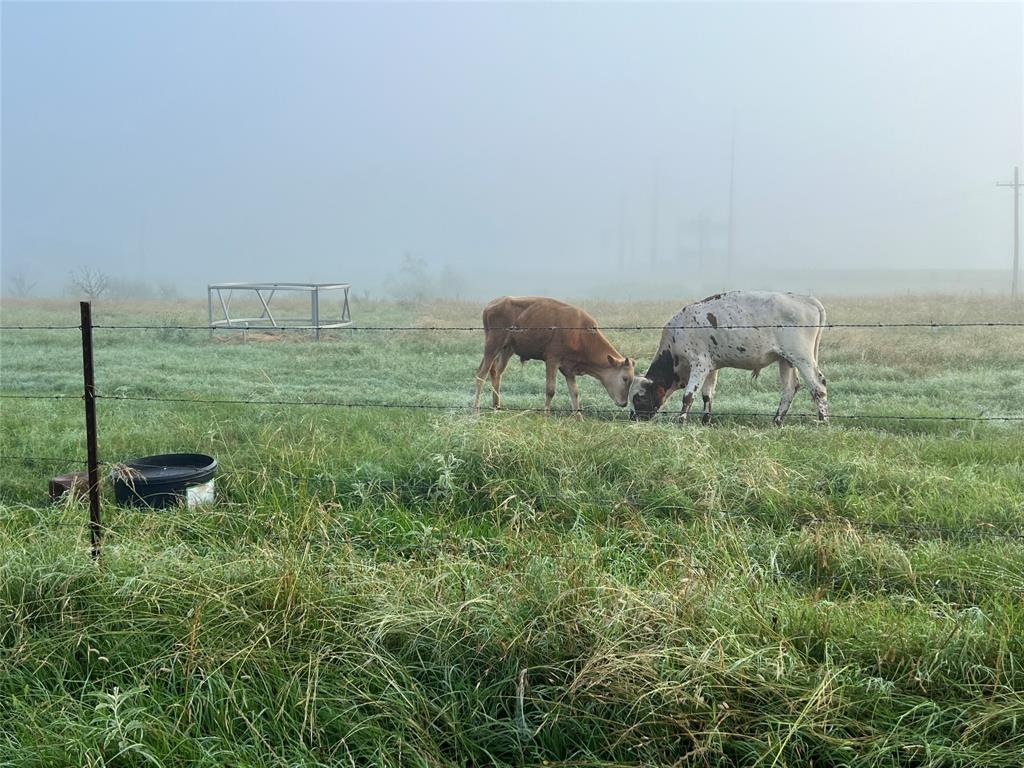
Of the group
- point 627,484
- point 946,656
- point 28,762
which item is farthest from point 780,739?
point 627,484

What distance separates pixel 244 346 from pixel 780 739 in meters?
18.5

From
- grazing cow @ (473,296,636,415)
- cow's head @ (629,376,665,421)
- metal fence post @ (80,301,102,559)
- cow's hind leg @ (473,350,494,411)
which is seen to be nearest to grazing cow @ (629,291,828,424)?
cow's head @ (629,376,665,421)

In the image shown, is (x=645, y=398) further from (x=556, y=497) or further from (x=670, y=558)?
(x=670, y=558)

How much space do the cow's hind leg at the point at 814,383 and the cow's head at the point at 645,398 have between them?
1707 millimetres

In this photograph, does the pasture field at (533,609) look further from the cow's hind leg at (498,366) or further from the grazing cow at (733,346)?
the cow's hind leg at (498,366)

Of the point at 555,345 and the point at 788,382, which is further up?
the point at 555,345

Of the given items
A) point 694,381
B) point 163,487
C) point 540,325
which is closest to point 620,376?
point 694,381

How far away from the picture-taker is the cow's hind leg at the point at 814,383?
10.1m

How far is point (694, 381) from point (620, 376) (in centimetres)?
114

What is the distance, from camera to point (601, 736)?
3.09 m

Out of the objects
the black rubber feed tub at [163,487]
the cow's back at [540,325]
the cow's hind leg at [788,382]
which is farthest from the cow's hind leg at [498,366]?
the black rubber feed tub at [163,487]

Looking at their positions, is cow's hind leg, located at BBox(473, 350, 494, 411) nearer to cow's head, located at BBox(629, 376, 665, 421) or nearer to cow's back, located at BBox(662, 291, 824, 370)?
cow's head, located at BBox(629, 376, 665, 421)

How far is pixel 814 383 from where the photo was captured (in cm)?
1005

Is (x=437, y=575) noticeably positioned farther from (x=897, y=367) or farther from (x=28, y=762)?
(x=897, y=367)
